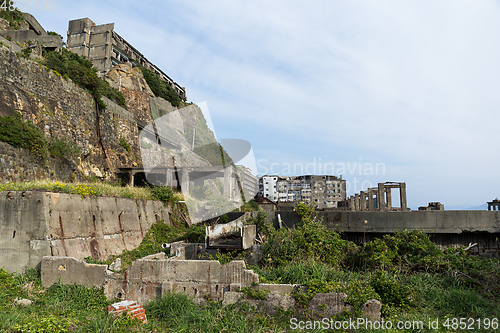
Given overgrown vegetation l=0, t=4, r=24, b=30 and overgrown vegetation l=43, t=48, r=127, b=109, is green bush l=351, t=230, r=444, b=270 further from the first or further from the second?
overgrown vegetation l=0, t=4, r=24, b=30

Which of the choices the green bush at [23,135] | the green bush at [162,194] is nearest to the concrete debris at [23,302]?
the green bush at [162,194]

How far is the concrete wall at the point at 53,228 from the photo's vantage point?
8898 mm

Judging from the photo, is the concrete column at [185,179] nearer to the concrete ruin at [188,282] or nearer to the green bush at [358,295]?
the concrete ruin at [188,282]

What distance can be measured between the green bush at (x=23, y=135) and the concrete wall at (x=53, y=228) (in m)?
5.39

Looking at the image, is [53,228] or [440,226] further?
[440,226]

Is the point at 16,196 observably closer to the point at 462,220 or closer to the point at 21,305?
the point at 21,305

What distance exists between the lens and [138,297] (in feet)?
25.6

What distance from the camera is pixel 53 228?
30.1ft

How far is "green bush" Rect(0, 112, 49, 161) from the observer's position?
13.3m

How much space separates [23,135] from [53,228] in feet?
24.1

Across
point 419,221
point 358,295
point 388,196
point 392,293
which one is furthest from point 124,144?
point 392,293

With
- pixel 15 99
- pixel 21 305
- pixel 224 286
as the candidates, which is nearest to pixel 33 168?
pixel 15 99

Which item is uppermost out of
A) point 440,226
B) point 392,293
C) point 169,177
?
point 169,177

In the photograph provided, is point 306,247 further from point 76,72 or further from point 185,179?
point 76,72
